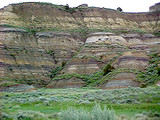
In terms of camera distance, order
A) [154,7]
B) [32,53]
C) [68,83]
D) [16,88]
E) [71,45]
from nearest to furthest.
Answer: [16,88] < [68,83] < [32,53] < [71,45] < [154,7]

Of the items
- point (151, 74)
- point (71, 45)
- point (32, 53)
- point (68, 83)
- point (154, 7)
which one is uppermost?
point (154, 7)

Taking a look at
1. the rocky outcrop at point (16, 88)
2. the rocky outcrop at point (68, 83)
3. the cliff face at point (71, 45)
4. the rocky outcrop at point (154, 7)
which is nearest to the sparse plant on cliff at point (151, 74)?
the cliff face at point (71, 45)

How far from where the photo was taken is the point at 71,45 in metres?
65.1

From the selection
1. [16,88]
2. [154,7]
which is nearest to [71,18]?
[154,7]

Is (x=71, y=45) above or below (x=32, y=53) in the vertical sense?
above

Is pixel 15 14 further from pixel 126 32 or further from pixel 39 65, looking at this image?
pixel 126 32

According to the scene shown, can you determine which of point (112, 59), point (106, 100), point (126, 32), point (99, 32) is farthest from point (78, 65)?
point (106, 100)

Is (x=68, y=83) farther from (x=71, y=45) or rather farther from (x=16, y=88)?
(x=71, y=45)

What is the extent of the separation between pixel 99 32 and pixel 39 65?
24.0 metres

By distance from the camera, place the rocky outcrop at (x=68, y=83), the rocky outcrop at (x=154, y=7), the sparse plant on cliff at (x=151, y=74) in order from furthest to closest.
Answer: the rocky outcrop at (x=154, y=7) < the rocky outcrop at (x=68, y=83) < the sparse plant on cliff at (x=151, y=74)

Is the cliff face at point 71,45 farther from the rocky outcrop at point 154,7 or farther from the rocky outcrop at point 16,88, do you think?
the rocky outcrop at point 154,7

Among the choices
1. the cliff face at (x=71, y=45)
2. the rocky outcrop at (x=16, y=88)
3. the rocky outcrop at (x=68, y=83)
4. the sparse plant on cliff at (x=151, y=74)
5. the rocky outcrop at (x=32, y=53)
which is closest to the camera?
the sparse plant on cliff at (x=151, y=74)

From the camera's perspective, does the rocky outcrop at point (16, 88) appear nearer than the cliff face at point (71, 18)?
Yes

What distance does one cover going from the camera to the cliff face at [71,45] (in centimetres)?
4822
